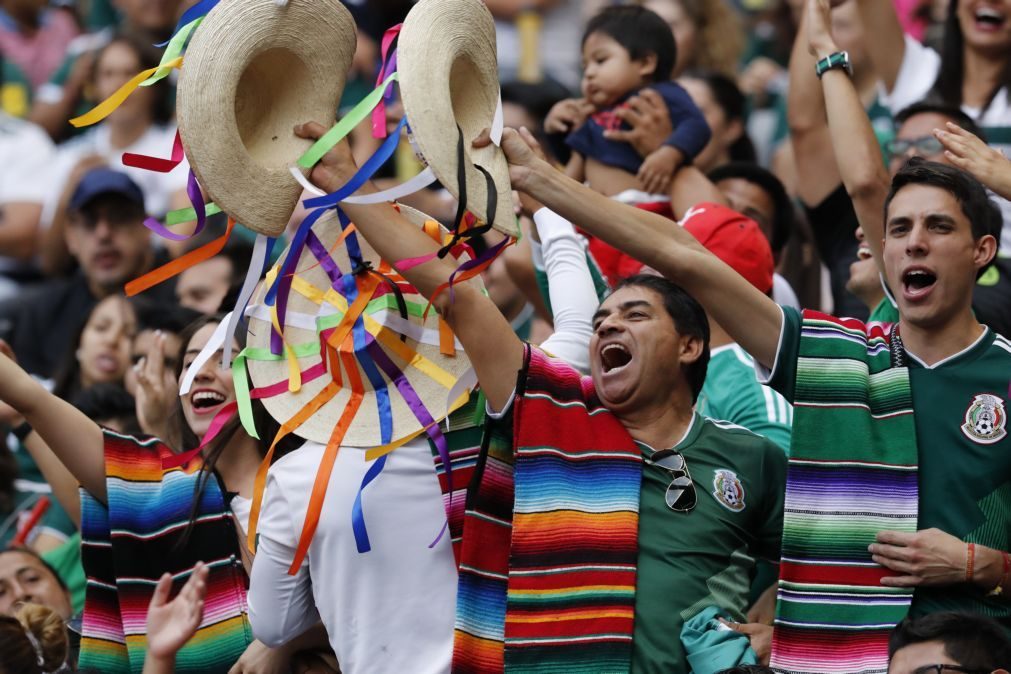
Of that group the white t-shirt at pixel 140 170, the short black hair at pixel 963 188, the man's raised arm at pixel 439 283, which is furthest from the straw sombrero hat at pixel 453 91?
the white t-shirt at pixel 140 170

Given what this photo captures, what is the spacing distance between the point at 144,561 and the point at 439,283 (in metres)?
1.32

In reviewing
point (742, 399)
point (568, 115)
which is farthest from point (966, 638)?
point (568, 115)

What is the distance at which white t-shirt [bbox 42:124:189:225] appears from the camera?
7863 mm

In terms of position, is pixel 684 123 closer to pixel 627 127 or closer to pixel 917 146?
pixel 627 127

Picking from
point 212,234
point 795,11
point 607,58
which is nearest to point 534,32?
point 795,11

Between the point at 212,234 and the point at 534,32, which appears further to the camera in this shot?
the point at 534,32

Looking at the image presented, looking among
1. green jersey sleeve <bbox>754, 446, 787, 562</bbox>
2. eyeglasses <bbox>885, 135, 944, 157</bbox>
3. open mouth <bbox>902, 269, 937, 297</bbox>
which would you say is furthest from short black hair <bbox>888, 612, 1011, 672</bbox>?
eyeglasses <bbox>885, 135, 944, 157</bbox>

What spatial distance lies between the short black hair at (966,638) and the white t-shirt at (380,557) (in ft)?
3.75

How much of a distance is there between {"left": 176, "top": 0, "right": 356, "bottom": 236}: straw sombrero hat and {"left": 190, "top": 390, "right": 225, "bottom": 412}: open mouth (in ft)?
3.91

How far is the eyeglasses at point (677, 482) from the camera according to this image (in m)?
4.01

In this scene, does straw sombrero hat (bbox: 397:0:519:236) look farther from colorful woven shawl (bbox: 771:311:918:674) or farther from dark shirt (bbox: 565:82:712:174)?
dark shirt (bbox: 565:82:712:174)

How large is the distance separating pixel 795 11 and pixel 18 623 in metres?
5.67

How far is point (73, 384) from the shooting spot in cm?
649

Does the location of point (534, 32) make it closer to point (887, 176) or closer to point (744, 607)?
point (887, 176)
